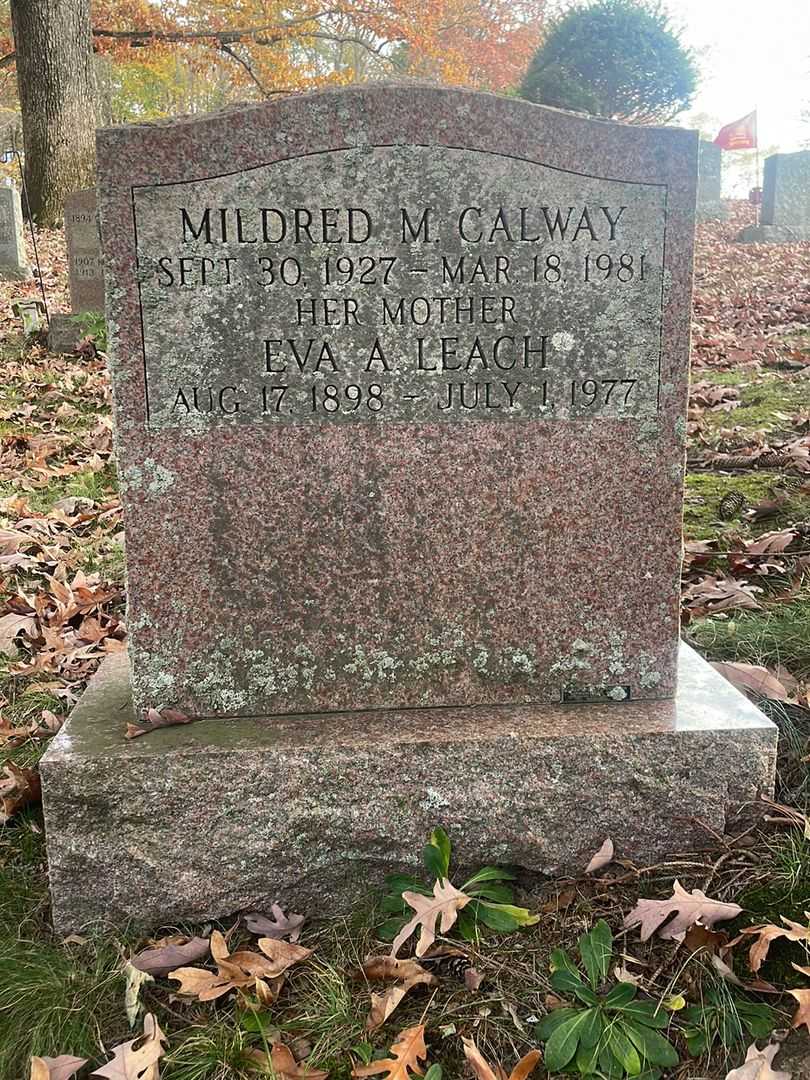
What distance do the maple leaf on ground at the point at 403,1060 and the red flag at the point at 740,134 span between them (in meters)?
30.3

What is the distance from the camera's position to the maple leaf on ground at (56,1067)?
1962 millimetres

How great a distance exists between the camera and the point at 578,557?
2631mm

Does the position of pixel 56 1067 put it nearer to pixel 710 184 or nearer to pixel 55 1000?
pixel 55 1000

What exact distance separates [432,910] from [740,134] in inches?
1203

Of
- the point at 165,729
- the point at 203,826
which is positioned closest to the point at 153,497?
the point at 165,729

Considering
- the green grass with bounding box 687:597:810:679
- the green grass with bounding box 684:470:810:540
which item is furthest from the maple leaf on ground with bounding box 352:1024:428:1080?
the green grass with bounding box 684:470:810:540

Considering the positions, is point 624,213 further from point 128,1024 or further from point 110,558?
point 110,558

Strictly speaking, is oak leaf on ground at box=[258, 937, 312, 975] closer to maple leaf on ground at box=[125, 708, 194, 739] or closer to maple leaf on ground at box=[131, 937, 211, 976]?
maple leaf on ground at box=[131, 937, 211, 976]

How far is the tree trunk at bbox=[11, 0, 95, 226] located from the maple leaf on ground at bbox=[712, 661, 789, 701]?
13.4 metres

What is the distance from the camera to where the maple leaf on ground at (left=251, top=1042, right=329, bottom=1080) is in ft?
6.45

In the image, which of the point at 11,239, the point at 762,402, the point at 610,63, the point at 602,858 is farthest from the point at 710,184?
the point at 602,858

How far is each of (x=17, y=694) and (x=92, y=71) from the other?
13.1 metres

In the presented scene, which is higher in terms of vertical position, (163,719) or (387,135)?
(387,135)

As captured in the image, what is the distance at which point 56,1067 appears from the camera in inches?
78.6
